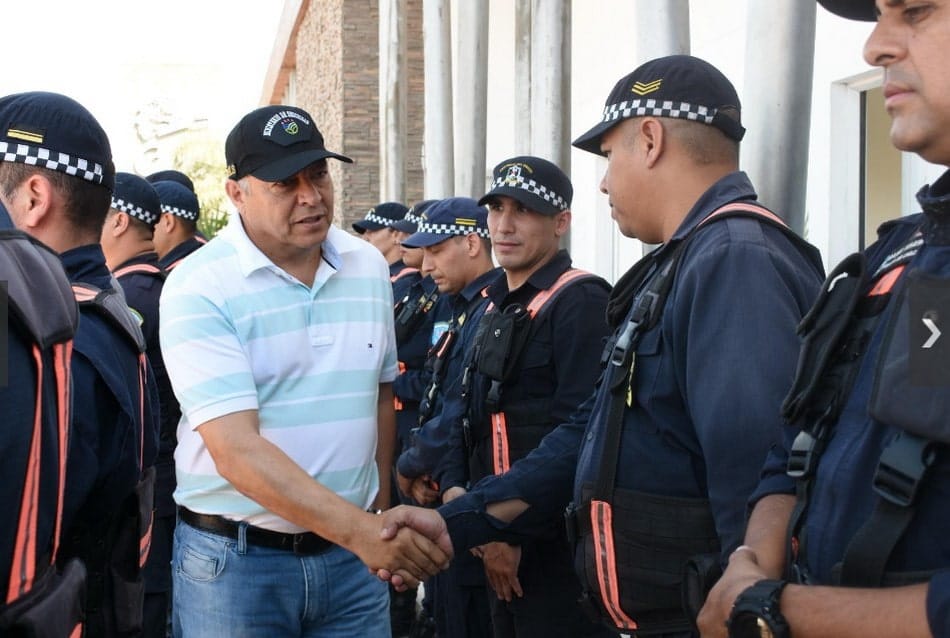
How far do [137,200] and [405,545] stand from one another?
3.08 meters

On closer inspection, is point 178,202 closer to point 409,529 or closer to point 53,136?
point 409,529

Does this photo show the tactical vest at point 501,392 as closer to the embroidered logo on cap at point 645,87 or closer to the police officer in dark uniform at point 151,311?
the embroidered logo on cap at point 645,87

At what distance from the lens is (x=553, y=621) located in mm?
3877

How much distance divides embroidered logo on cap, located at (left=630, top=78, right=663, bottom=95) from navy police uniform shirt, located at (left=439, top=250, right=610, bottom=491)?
127 centimetres

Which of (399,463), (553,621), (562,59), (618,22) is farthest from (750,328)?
(618,22)

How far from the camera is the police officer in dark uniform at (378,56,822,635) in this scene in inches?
92.0

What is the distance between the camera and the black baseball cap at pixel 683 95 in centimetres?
278

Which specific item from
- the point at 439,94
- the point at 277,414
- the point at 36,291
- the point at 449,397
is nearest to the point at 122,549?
the point at 277,414

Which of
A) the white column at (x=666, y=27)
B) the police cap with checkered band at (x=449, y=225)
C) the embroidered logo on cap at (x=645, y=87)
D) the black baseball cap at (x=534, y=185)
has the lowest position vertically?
the police cap with checkered band at (x=449, y=225)

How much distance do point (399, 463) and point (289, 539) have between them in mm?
1773

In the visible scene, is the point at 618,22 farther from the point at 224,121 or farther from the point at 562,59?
the point at 224,121

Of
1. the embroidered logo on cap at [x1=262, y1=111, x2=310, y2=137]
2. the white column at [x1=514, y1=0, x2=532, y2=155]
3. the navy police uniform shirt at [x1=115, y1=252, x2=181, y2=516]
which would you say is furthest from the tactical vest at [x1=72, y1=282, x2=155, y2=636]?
the white column at [x1=514, y1=0, x2=532, y2=155]

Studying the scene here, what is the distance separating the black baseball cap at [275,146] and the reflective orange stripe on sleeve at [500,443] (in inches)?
47.9

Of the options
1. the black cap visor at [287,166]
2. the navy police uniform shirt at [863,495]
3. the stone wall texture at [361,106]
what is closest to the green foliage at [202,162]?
the stone wall texture at [361,106]
